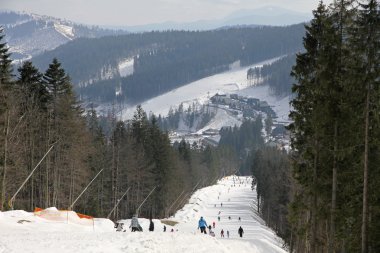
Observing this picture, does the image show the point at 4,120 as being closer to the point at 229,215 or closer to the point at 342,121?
the point at 342,121

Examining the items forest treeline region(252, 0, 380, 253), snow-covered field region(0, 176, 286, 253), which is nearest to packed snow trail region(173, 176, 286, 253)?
snow-covered field region(0, 176, 286, 253)

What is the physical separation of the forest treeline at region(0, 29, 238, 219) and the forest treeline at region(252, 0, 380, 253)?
63.2 ft

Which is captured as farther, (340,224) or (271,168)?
(271,168)

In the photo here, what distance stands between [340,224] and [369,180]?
17.1 feet

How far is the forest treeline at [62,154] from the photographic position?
4338cm

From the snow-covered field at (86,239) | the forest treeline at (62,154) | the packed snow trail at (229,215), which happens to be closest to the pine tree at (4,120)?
the forest treeline at (62,154)

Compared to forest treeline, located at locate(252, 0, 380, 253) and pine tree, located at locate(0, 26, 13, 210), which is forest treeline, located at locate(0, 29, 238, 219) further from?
forest treeline, located at locate(252, 0, 380, 253)

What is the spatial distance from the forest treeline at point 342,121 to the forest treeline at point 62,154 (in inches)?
759

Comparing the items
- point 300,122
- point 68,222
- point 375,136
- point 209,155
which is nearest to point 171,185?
point 68,222

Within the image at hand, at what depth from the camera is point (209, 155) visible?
7520 inches

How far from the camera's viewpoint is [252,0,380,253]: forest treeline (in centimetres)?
2298

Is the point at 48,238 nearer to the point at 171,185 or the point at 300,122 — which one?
the point at 300,122

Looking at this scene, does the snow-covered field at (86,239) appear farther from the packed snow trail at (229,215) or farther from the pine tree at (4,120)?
the packed snow trail at (229,215)

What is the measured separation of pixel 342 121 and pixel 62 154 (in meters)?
34.8
